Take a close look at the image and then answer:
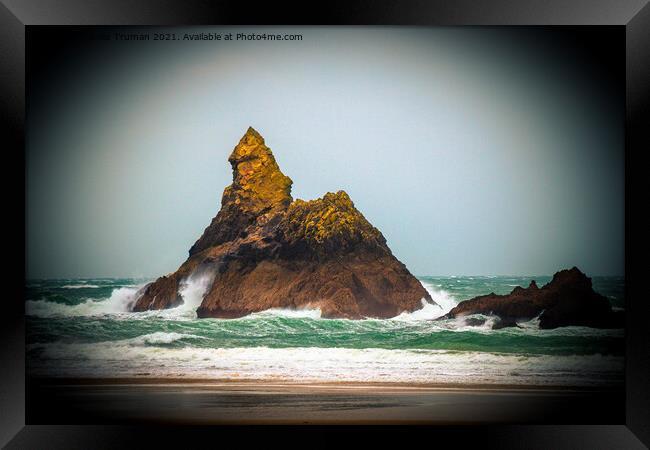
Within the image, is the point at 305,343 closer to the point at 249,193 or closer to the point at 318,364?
the point at 318,364

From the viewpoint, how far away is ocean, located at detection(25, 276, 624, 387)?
6.82m

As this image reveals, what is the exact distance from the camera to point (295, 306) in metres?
7.00

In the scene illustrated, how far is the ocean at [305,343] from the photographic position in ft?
22.4

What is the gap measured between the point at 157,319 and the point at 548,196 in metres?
3.85

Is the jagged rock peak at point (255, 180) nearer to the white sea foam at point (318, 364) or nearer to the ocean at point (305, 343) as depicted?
the ocean at point (305, 343)

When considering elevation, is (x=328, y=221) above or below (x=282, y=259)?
above

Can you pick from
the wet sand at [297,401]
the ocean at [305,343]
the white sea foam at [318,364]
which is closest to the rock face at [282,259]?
the ocean at [305,343]

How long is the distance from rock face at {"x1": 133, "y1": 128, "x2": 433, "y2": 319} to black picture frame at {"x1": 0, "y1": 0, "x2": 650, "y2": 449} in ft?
3.64

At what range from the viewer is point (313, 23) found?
666 centimetres

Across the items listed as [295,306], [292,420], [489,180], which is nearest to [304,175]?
[295,306]

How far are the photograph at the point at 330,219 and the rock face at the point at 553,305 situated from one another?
0.02 m

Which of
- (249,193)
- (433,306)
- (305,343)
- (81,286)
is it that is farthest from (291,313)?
(81,286)

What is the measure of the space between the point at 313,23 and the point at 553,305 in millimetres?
3431

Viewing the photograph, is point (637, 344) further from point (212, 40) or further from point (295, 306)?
point (212, 40)
